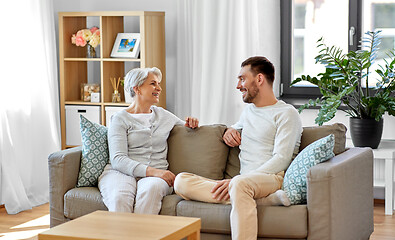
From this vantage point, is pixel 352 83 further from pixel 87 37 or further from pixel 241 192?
pixel 87 37

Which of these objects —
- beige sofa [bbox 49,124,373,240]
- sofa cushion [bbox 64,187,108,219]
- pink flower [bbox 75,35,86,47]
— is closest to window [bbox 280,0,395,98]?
pink flower [bbox 75,35,86,47]

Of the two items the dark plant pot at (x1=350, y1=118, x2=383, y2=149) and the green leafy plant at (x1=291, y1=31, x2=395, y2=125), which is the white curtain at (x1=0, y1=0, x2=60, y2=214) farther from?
the dark plant pot at (x1=350, y1=118, x2=383, y2=149)

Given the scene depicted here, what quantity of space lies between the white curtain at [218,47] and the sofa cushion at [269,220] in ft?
6.70

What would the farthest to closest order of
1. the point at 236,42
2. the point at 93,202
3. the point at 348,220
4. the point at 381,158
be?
the point at 236,42 < the point at 381,158 < the point at 93,202 < the point at 348,220

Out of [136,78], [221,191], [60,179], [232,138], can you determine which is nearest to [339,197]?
[221,191]

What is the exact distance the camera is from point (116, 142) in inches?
142

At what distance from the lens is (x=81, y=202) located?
139 inches

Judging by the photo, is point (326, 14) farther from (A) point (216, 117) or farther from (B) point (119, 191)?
(B) point (119, 191)

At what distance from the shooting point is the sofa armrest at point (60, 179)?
3604 mm

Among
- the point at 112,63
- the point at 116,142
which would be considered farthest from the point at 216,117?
the point at 116,142

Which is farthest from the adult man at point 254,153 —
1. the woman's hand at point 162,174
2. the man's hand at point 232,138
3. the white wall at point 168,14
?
the white wall at point 168,14

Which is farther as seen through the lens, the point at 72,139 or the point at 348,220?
the point at 72,139

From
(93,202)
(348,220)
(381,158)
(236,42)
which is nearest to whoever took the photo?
(348,220)

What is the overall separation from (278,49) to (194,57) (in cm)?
71
